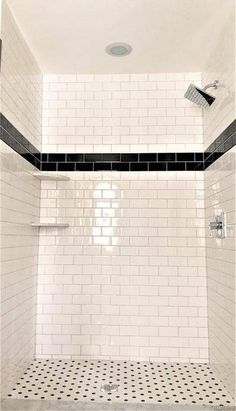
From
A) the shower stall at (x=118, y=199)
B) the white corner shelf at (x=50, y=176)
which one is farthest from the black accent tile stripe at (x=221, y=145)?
the white corner shelf at (x=50, y=176)

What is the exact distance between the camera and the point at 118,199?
9.16ft

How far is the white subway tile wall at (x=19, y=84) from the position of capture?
6.83 feet

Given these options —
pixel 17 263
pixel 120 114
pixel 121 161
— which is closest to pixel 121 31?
pixel 120 114

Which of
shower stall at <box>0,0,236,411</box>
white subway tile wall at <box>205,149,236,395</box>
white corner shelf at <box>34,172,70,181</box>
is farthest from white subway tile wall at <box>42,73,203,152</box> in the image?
white subway tile wall at <box>205,149,236,395</box>

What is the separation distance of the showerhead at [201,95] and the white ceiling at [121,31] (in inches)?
15.5

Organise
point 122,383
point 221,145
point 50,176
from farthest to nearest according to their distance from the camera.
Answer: point 50,176 < point 221,145 < point 122,383

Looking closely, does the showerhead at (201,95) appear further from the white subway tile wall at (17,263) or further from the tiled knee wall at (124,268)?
the white subway tile wall at (17,263)

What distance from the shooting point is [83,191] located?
281 centimetres

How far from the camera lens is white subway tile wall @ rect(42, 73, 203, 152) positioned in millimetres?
2834

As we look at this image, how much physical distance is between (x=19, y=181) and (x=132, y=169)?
0.97 m

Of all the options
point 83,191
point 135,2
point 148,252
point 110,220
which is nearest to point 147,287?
point 148,252

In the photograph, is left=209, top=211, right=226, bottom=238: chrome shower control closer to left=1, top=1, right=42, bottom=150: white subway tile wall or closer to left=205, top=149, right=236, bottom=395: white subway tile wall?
left=205, top=149, right=236, bottom=395: white subway tile wall

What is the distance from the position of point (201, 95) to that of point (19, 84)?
1.30 meters

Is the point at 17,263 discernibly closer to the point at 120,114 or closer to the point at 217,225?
the point at 217,225
